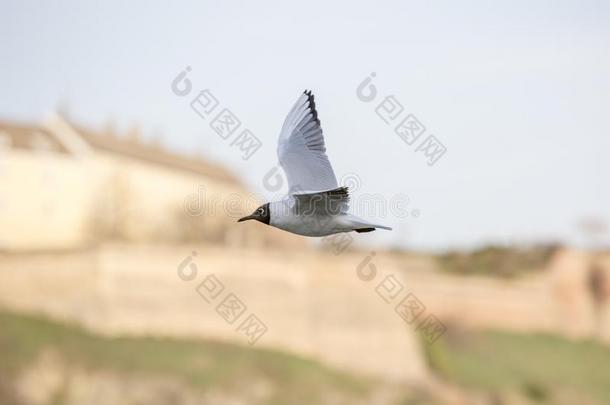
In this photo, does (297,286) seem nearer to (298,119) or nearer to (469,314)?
(469,314)

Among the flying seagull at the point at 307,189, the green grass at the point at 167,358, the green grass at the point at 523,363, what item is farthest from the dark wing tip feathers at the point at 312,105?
the green grass at the point at 523,363

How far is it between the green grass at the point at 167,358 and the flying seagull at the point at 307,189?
2420cm

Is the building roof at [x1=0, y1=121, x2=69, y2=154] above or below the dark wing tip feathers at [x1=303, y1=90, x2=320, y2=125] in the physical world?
below

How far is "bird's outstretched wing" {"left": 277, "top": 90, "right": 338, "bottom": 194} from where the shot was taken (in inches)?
522

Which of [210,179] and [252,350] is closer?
[252,350]

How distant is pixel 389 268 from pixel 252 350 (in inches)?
297

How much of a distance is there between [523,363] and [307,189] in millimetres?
36379

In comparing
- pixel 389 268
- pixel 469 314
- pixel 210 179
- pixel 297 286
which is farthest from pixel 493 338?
pixel 210 179

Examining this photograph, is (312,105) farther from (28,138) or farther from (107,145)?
(107,145)

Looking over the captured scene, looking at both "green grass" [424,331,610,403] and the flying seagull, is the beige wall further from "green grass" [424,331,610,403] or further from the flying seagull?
the flying seagull

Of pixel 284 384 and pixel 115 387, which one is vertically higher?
pixel 284 384

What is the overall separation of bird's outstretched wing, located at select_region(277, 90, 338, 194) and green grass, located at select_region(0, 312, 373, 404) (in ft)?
79.2

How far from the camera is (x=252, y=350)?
40.2 m

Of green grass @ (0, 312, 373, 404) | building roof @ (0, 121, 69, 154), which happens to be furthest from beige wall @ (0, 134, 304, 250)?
green grass @ (0, 312, 373, 404)
